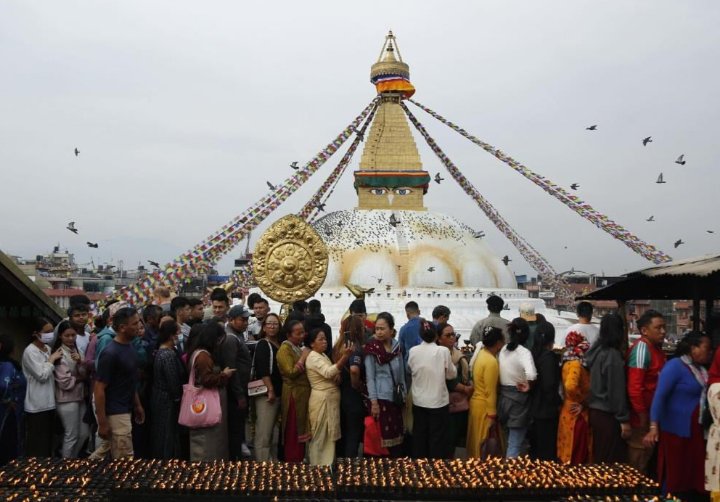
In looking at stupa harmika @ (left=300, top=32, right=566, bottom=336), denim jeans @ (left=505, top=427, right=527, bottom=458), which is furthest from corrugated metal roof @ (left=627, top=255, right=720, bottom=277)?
stupa harmika @ (left=300, top=32, right=566, bottom=336)

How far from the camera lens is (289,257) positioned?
Answer: 8.96m

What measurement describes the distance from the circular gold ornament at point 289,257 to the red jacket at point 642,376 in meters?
4.64

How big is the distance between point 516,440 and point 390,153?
1488cm

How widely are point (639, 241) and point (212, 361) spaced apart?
11.8 metres

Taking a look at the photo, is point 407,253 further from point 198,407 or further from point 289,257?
point 198,407

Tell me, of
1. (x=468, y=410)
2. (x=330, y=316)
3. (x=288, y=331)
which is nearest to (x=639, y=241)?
(x=330, y=316)

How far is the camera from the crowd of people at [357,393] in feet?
16.6

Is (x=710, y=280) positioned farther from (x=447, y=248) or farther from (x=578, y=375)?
(x=447, y=248)

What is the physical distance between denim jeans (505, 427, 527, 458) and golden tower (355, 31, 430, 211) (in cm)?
1383

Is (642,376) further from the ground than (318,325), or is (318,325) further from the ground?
(318,325)

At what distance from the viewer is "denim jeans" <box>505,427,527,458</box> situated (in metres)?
5.71

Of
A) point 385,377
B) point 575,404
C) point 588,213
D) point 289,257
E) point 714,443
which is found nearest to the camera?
point 714,443

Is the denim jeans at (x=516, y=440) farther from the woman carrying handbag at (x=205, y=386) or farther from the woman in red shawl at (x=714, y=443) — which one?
the woman carrying handbag at (x=205, y=386)

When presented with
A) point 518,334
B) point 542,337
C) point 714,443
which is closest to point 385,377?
point 518,334
